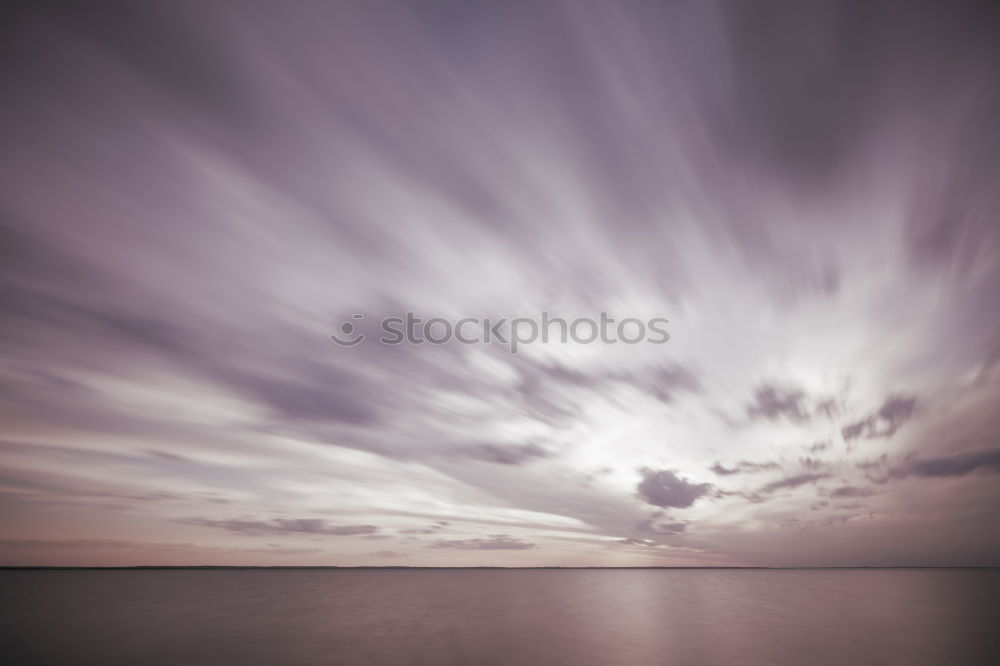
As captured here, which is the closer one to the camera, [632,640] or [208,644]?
[208,644]

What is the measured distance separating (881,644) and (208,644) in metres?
51.0

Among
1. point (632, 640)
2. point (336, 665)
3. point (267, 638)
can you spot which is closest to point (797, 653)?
point (632, 640)

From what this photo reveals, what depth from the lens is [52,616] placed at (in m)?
46.7

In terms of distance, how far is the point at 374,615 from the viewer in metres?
48.8

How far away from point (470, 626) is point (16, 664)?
102 ft

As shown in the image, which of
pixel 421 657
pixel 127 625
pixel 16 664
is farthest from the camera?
pixel 127 625

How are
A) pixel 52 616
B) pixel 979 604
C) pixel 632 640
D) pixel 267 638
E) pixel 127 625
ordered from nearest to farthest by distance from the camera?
pixel 267 638, pixel 632 640, pixel 127 625, pixel 52 616, pixel 979 604

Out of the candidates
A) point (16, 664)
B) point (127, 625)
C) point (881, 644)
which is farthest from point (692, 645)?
point (127, 625)

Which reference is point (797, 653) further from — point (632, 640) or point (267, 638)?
point (267, 638)

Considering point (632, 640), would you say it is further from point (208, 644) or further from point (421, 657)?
point (208, 644)

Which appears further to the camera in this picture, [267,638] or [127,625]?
[127,625]

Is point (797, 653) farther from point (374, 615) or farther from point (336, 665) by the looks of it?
point (374, 615)

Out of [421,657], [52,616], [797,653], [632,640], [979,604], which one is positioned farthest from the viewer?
[979,604]

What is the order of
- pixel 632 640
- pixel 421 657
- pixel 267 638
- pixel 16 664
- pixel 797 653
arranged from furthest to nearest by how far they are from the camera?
pixel 632 640, pixel 267 638, pixel 797 653, pixel 421 657, pixel 16 664
